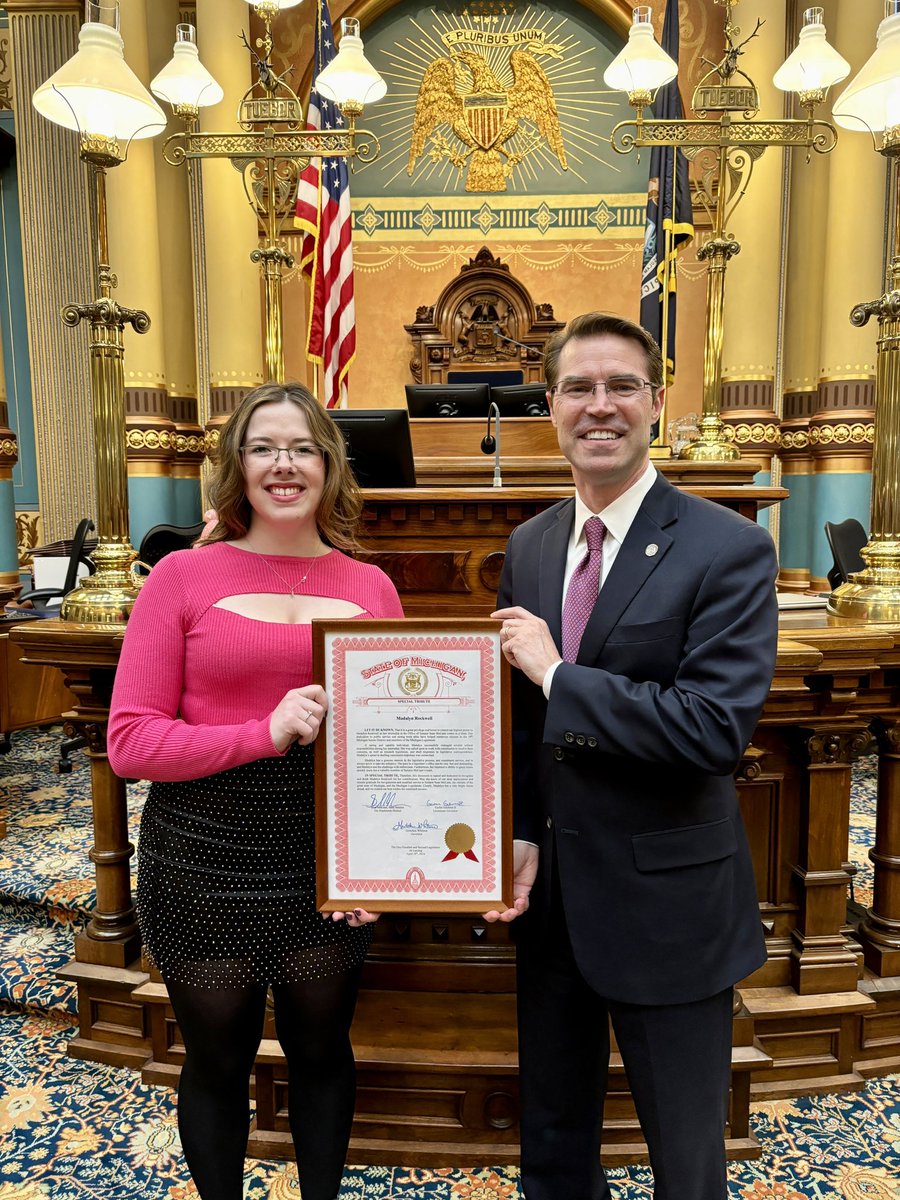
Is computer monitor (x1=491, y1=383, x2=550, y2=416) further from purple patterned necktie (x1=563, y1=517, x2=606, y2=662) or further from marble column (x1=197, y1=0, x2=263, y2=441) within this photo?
marble column (x1=197, y1=0, x2=263, y2=441)

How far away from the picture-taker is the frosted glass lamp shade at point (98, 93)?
87.7 inches

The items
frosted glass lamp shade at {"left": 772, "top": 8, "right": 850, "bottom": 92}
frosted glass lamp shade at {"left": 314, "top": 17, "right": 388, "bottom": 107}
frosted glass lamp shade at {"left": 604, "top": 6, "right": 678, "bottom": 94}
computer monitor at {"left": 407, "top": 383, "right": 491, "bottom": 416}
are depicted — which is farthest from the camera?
computer monitor at {"left": 407, "top": 383, "right": 491, "bottom": 416}

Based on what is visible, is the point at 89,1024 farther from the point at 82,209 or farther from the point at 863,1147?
the point at 82,209

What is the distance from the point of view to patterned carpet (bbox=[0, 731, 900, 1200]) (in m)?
1.99

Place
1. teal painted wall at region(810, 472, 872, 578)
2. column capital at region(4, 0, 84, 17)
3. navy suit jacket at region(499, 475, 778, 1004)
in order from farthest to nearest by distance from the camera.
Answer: teal painted wall at region(810, 472, 872, 578) < column capital at region(4, 0, 84, 17) < navy suit jacket at region(499, 475, 778, 1004)

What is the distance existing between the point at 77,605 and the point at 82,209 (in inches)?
259

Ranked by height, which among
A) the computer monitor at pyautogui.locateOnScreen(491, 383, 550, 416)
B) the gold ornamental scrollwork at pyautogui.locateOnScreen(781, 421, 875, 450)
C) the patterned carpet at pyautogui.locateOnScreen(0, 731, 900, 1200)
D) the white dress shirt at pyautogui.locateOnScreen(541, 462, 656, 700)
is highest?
the gold ornamental scrollwork at pyautogui.locateOnScreen(781, 421, 875, 450)

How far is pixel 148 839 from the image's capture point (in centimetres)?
148

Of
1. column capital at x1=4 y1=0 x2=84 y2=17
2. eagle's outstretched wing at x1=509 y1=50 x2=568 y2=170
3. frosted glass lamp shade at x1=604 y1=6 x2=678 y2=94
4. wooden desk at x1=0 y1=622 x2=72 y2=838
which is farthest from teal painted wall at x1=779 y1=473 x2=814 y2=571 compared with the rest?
column capital at x1=4 y1=0 x2=84 y2=17

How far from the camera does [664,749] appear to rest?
119 cm

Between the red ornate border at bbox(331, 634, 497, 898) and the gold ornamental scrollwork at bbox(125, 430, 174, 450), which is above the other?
the gold ornamental scrollwork at bbox(125, 430, 174, 450)

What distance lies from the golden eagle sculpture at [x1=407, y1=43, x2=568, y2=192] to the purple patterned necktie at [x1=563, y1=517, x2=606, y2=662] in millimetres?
7637

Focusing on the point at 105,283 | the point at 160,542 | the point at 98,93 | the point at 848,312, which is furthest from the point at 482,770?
the point at 848,312

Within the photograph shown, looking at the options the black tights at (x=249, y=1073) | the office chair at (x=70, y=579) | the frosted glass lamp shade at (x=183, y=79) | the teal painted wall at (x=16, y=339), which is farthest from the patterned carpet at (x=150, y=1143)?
the teal painted wall at (x=16, y=339)
